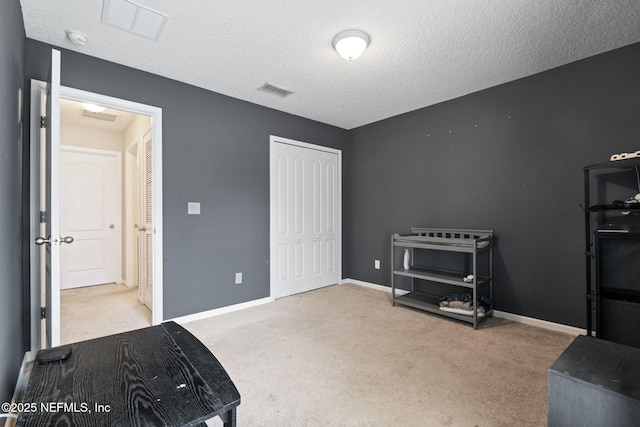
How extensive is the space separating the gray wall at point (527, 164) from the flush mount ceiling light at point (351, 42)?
5.80 feet

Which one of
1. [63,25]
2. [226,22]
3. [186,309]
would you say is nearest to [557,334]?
[186,309]

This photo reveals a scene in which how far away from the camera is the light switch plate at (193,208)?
3143 millimetres

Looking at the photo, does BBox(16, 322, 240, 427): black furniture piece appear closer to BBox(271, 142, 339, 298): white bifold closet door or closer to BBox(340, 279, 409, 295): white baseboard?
BBox(271, 142, 339, 298): white bifold closet door

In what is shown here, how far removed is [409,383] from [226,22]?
2.81 m

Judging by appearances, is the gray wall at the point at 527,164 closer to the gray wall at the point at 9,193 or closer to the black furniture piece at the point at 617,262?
the black furniture piece at the point at 617,262

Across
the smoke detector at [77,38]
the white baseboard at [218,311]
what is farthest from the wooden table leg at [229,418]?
the smoke detector at [77,38]

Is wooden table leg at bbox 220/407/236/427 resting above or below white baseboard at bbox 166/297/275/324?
above

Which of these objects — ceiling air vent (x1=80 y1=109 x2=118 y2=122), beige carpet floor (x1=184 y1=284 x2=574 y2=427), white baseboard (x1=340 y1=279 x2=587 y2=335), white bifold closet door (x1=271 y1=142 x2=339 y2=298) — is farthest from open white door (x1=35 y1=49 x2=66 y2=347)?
white baseboard (x1=340 y1=279 x2=587 y2=335)

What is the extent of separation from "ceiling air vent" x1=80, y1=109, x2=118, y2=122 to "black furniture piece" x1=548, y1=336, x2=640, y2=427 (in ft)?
16.7

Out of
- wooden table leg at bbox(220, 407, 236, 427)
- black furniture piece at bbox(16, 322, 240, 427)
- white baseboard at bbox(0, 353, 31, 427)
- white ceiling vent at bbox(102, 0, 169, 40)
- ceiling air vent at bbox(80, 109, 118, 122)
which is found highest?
white ceiling vent at bbox(102, 0, 169, 40)

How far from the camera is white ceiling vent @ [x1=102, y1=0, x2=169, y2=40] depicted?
1.97 metres

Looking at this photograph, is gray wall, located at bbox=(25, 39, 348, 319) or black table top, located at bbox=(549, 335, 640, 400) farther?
gray wall, located at bbox=(25, 39, 348, 319)

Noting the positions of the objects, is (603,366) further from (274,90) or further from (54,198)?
(274,90)

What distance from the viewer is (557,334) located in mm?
2699
